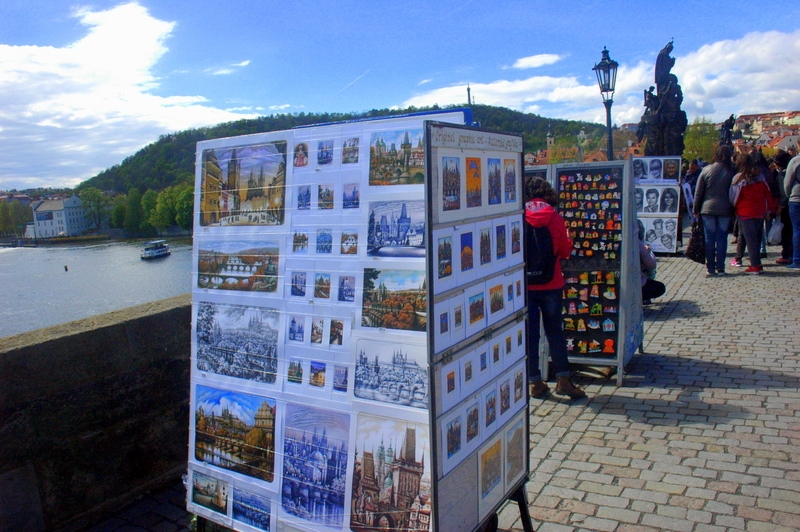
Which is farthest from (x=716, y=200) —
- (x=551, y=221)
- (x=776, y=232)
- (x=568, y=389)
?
(x=551, y=221)

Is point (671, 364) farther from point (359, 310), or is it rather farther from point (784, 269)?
point (784, 269)

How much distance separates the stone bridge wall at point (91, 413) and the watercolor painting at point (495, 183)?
2594 mm

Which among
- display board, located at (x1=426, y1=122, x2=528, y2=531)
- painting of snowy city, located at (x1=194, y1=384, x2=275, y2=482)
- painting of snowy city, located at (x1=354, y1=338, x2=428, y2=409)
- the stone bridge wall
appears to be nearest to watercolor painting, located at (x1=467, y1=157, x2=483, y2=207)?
display board, located at (x1=426, y1=122, x2=528, y2=531)

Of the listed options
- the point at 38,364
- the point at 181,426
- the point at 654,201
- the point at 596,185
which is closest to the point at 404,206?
the point at 38,364

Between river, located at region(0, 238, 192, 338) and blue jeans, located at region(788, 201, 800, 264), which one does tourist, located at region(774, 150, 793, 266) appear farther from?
river, located at region(0, 238, 192, 338)

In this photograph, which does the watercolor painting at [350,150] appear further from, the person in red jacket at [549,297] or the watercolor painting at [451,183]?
the person in red jacket at [549,297]

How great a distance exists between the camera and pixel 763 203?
10664 mm

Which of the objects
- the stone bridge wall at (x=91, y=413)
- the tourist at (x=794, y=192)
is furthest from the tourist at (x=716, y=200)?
the stone bridge wall at (x=91, y=413)

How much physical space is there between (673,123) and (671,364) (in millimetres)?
17290

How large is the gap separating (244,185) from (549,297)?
3268mm

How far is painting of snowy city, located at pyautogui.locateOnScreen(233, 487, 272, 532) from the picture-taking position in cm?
303

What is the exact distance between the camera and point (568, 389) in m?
5.75

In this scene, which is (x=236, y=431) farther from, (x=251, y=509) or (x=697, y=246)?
(x=697, y=246)

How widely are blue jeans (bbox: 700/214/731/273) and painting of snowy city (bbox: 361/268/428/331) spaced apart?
10.0 m
